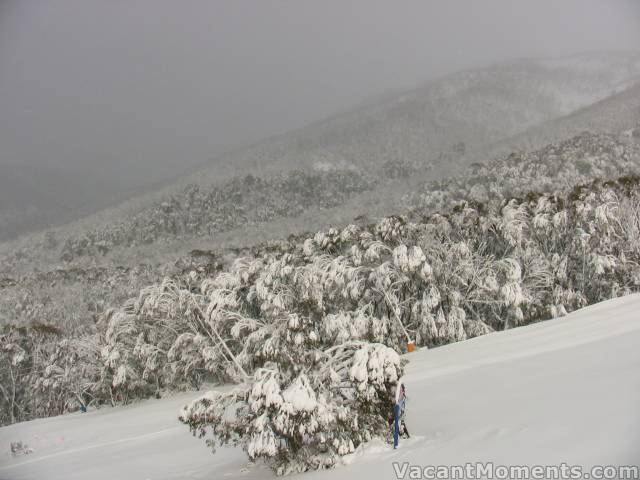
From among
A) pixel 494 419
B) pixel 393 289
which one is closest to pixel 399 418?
pixel 494 419

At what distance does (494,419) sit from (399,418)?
4.52 ft

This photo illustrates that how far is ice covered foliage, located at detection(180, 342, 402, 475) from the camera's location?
7.32 metres

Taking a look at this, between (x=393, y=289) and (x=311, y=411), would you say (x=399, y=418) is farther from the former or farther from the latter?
(x=393, y=289)

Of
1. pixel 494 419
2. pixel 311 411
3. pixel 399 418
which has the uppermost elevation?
pixel 311 411

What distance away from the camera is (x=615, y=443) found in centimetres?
524

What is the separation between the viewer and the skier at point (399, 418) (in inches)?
297

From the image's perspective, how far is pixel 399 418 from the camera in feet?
25.3

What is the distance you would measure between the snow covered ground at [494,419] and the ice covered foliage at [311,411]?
37cm

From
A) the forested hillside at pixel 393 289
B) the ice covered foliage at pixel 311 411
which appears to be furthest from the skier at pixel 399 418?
the forested hillside at pixel 393 289

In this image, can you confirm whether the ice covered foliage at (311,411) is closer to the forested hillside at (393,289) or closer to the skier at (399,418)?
the skier at (399,418)

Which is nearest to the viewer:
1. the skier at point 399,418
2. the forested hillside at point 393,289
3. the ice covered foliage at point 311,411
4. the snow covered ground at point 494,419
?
the snow covered ground at point 494,419

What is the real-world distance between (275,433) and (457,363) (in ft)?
21.1

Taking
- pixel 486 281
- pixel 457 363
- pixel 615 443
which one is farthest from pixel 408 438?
pixel 486 281

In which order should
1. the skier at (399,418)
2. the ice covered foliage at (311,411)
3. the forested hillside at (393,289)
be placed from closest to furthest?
the ice covered foliage at (311,411) < the skier at (399,418) < the forested hillside at (393,289)
